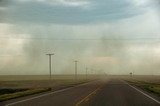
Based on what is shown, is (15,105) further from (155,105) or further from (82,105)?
(155,105)

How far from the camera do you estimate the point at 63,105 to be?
69.1ft

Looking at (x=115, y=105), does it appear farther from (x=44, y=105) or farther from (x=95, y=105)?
(x=44, y=105)

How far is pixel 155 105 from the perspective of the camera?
72.1 ft

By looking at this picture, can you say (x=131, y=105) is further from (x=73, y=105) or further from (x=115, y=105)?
(x=73, y=105)

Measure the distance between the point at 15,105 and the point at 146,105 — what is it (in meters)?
8.27

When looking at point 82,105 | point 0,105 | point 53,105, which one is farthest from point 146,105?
point 0,105

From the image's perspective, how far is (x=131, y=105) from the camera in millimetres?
21391

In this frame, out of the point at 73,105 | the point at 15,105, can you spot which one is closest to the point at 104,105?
the point at 73,105

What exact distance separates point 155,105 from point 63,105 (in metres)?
5.90

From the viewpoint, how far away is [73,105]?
21047mm

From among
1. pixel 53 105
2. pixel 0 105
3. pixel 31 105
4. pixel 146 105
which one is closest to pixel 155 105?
pixel 146 105

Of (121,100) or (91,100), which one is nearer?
(91,100)

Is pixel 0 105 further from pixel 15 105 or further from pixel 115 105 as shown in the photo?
pixel 115 105

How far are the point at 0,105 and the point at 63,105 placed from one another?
4082 millimetres
